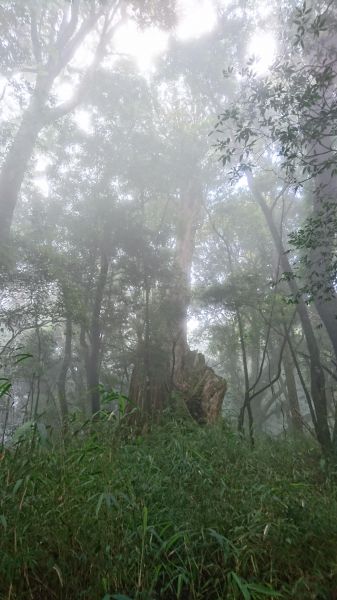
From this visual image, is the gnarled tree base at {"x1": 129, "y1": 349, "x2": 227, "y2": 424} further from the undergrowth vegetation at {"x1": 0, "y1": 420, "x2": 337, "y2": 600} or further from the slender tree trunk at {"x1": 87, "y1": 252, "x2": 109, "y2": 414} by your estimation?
the undergrowth vegetation at {"x1": 0, "y1": 420, "x2": 337, "y2": 600}

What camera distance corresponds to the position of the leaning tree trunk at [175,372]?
8062 millimetres

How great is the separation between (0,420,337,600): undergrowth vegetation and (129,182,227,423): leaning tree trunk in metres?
4.50

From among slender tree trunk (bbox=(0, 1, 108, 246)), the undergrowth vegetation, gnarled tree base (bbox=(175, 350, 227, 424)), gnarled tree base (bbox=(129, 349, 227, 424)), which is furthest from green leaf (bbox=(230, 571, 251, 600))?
slender tree trunk (bbox=(0, 1, 108, 246))

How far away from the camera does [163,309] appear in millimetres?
12375

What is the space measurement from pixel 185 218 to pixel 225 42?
7.47 meters

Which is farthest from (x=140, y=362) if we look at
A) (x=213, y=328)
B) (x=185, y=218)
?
(x=185, y=218)

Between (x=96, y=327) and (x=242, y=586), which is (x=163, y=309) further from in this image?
(x=242, y=586)

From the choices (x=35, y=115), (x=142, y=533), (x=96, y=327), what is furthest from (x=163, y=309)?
(x=142, y=533)

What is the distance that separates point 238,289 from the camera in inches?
435

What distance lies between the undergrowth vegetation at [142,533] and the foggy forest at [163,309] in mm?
11

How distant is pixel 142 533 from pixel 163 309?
10.4 meters

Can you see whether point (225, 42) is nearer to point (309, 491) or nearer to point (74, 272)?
point (74, 272)

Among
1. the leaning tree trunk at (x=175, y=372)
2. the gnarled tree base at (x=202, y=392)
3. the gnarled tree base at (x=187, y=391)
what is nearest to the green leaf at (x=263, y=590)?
the leaning tree trunk at (x=175, y=372)

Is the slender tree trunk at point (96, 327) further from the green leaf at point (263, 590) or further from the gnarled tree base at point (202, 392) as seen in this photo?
the green leaf at point (263, 590)
